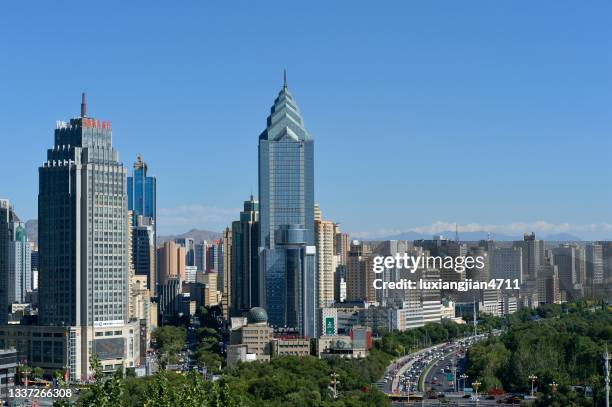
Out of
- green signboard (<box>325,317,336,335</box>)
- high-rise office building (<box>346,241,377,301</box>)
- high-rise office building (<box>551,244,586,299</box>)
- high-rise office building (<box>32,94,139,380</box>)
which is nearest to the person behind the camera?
high-rise office building (<box>32,94,139,380</box>)

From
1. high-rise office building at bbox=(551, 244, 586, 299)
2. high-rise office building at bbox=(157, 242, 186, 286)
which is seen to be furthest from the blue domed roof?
high-rise office building at bbox=(157, 242, 186, 286)

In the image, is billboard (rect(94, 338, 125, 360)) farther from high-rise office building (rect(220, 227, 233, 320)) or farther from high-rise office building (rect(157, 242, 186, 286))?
high-rise office building (rect(157, 242, 186, 286))

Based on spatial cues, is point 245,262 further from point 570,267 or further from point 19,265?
point 19,265

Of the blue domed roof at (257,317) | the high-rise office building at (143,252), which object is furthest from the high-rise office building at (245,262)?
the high-rise office building at (143,252)

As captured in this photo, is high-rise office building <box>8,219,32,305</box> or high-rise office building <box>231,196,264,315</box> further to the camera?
high-rise office building <box>8,219,32,305</box>

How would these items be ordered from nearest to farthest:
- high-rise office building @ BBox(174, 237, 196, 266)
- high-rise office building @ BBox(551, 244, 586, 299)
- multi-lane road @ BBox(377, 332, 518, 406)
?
1. multi-lane road @ BBox(377, 332, 518, 406)
2. high-rise office building @ BBox(551, 244, 586, 299)
3. high-rise office building @ BBox(174, 237, 196, 266)

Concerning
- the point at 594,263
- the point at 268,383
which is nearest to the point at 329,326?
the point at 268,383

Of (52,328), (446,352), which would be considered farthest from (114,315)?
(446,352)
